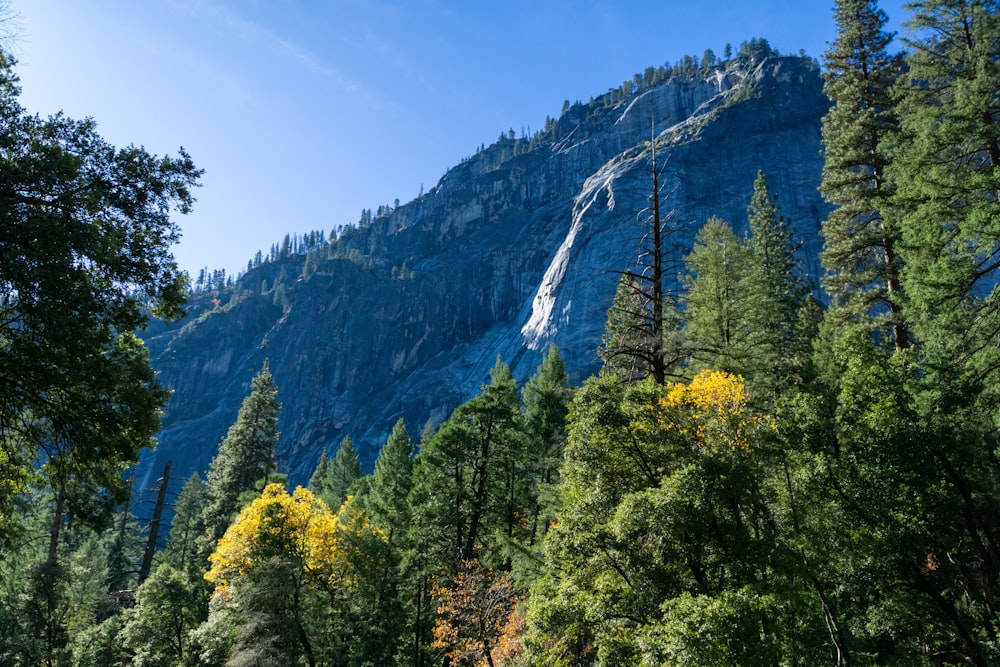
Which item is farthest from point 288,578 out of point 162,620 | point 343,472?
point 343,472

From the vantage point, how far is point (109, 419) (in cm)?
896

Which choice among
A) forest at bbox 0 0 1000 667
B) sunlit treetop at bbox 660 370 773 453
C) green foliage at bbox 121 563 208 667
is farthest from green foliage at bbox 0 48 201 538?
green foliage at bbox 121 563 208 667

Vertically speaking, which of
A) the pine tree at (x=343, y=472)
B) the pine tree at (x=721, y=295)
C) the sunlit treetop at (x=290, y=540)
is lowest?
the sunlit treetop at (x=290, y=540)

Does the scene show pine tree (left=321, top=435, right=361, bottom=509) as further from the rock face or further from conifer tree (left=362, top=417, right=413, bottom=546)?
the rock face

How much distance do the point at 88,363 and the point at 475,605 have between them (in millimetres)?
11984

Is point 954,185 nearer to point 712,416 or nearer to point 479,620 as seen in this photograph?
point 712,416

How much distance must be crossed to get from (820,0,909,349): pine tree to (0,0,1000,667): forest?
0.30 feet

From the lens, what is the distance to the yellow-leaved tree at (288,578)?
59.6 feet

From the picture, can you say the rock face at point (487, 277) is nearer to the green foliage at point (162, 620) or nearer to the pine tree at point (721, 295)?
the pine tree at point (721, 295)

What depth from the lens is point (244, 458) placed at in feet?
111

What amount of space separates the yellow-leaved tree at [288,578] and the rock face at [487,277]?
2447 inches

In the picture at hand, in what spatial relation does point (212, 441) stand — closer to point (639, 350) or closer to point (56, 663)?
point (56, 663)

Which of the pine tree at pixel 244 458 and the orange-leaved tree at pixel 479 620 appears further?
the pine tree at pixel 244 458

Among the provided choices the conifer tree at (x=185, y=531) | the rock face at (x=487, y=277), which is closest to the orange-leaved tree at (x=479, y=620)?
the conifer tree at (x=185, y=531)
